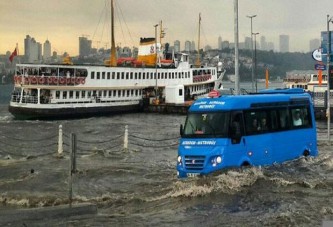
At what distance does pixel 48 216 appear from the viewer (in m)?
10.8

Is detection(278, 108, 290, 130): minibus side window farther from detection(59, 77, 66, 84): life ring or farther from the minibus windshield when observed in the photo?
detection(59, 77, 66, 84): life ring

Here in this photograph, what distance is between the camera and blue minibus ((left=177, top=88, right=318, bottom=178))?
1479cm

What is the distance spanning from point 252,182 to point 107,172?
6.53 meters

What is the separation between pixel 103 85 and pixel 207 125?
1864 inches

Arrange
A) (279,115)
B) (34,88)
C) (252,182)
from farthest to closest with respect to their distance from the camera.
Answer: (34,88) → (279,115) → (252,182)

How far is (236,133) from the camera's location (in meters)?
15.2

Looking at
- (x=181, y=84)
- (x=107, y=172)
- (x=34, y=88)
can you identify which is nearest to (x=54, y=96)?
(x=34, y=88)

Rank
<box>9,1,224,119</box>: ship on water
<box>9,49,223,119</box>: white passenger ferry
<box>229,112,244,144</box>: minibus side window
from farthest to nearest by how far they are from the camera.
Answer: <box>9,1,224,119</box>: ship on water, <box>9,49,223,119</box>: white passenger ferry, <box>229,112,244,144</box>: minibus side window

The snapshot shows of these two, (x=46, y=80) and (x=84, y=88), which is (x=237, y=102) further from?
(x=84, y=88)

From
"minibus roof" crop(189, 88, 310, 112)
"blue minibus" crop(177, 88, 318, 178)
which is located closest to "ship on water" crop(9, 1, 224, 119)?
"minibus roof" crop(189, 88, 310, 112)

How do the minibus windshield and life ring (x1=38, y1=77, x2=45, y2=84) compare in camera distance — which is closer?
the minibus windshield

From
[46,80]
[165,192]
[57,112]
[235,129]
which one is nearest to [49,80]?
[46,80]

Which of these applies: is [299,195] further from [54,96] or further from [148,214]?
[54,96]

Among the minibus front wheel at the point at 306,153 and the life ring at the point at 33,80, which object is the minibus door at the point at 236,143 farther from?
the life ring at the point at 33,80
